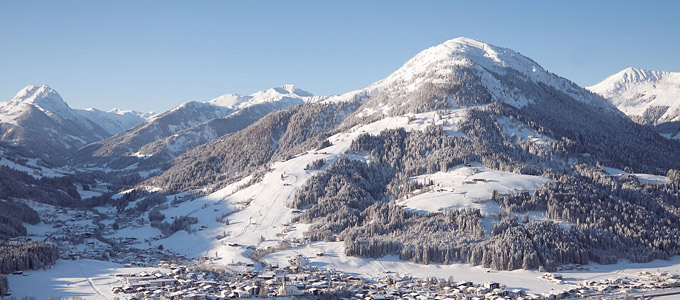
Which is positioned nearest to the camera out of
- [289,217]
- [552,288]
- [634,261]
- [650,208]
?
[552,288]

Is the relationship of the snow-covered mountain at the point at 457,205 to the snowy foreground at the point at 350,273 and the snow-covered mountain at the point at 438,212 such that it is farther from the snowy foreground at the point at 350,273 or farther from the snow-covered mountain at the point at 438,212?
the snowy foreground at the point at 350,273

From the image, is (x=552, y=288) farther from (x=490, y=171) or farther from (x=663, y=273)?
(x=490, y=171)

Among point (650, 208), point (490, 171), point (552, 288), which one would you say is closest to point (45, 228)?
point (490, 171)

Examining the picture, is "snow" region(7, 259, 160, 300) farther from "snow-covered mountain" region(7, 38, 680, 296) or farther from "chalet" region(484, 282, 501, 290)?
"chalet" region(484, 282, 501, 290)

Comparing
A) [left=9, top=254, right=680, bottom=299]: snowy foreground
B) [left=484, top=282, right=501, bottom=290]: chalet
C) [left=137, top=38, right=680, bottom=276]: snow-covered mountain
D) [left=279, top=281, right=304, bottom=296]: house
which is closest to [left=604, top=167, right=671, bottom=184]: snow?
[left=137, top=38, right=680, bottom=276]: snow-covered mountain

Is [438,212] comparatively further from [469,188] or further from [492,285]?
[492,285]
